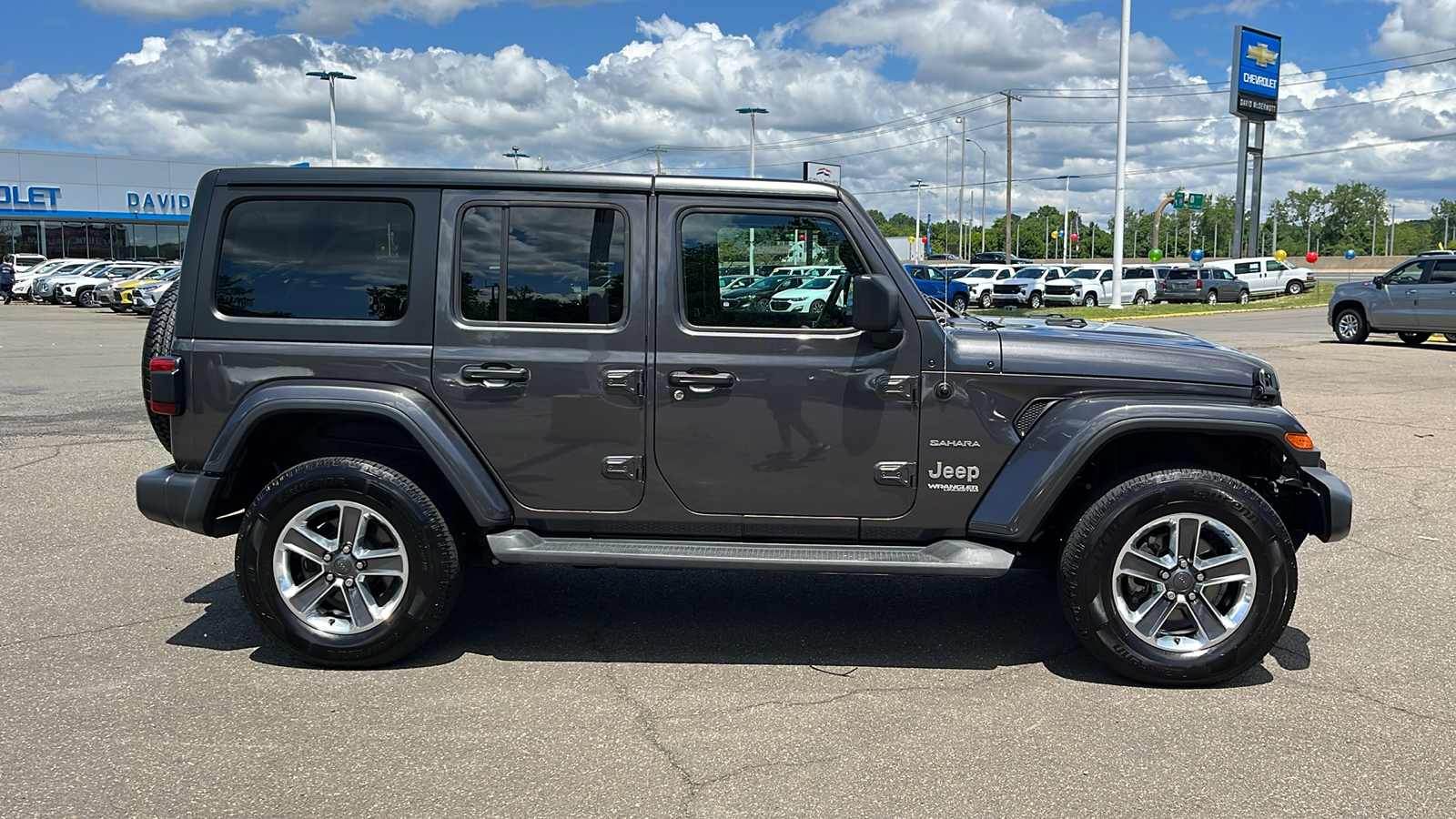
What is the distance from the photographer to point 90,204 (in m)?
54.8

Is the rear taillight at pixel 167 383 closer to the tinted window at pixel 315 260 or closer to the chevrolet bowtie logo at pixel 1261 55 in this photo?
the tinted window at pixel 315 260

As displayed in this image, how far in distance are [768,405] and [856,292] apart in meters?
0.57

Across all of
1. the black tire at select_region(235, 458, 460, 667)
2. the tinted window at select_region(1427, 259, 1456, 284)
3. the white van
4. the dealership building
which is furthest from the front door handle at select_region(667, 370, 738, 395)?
the dealership building

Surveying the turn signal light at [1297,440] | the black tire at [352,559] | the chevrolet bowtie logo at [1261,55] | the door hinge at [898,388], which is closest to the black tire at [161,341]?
the black tire at [352,559]

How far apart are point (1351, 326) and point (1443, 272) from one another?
192cm

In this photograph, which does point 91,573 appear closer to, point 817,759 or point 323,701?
point 323,701

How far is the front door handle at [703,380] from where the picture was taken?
445cm

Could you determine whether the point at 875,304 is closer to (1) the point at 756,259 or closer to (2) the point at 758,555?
(1) the point at 756,259

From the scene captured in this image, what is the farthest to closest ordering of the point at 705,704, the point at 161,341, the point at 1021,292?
the point at 1021,292 < the point at 161,341 < the point at 705,704

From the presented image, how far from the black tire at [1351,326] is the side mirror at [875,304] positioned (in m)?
19.6

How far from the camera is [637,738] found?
3893 millimetres

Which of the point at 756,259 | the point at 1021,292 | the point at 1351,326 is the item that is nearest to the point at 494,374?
the point at 756,259

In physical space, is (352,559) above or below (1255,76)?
below

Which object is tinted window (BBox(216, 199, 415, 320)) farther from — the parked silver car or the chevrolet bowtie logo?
the chevrolet bowtie logo
